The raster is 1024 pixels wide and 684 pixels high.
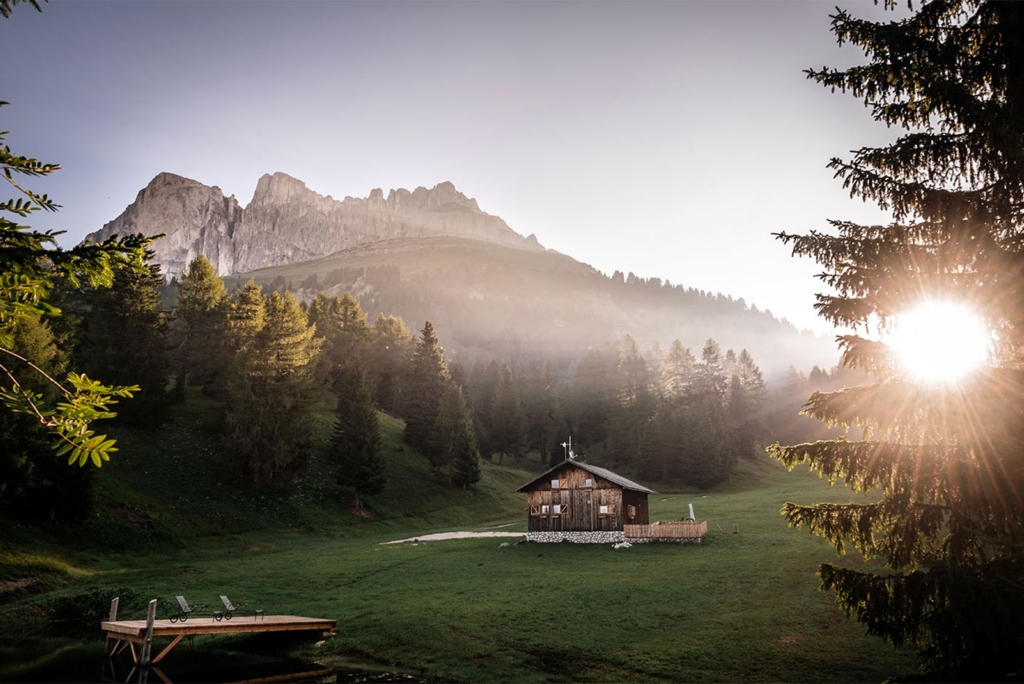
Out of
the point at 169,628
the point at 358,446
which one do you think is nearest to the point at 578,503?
the point at 358,446

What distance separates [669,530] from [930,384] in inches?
1238

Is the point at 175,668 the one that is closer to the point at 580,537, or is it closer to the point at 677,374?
the point at 580,537

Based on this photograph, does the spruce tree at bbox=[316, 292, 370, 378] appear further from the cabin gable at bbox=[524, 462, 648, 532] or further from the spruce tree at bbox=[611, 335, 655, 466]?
the spruce tree at bbox=[611, 335, 655, 466]

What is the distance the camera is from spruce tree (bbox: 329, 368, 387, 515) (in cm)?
5378

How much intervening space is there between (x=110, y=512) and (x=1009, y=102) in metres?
49.2

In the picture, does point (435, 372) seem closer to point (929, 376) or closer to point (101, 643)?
point (101, 643)

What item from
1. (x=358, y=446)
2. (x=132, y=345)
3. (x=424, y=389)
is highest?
(x=132, y=345)

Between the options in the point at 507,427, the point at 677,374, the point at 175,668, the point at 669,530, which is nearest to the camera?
the point at 175,668

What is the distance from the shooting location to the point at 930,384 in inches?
412

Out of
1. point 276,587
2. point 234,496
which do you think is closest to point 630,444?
point 234,496

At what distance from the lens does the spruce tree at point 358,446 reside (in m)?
53.8

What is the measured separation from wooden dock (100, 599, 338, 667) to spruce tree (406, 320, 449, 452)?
4891cm

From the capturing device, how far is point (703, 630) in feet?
64.1

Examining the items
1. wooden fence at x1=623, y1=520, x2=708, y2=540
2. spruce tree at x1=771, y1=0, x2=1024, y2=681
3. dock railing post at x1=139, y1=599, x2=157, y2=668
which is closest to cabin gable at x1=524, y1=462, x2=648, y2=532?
wooden fence at x1=623, y1=520, x2=708, y2=540
